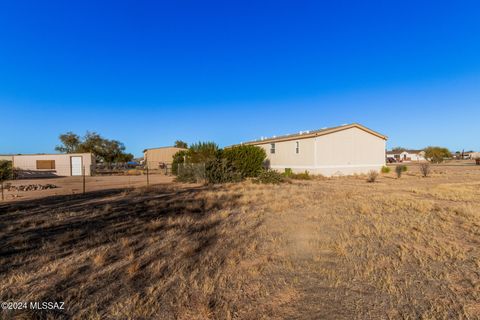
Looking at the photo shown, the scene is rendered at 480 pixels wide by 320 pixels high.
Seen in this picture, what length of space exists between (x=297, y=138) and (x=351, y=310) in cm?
2002

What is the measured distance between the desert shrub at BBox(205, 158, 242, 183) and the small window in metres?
23.2

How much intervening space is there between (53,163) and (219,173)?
2369 cm

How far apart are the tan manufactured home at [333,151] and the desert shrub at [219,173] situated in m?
6.64

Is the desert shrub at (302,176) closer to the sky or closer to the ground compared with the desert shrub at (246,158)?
closer to the ground

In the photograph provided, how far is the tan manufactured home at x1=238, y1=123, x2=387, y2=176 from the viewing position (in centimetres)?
2078

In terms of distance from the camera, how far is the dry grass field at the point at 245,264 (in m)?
2.93

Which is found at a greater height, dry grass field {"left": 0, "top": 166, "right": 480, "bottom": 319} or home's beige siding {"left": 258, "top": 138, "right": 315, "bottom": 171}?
home's beige siding {"left": 258, "top": 138, "right": 315, "bottom": 171}

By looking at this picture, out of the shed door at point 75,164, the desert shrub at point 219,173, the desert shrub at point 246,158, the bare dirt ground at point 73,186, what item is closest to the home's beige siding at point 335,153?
the desert shrub at point 246,158

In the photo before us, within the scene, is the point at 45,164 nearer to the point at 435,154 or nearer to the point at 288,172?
the point at 288,172

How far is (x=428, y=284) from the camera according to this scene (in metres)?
3.44

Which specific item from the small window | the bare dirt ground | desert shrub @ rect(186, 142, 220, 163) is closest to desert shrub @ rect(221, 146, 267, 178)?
desert shrub @ rect(186, 142, 220, 163)

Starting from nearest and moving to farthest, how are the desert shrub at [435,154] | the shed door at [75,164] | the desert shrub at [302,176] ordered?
the desert shrub at [302,176] → the shed door at [75,164] → the desert shrub at [435,154]

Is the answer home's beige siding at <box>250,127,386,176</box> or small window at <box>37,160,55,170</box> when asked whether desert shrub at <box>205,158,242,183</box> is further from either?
small window at <box>37,160,55,170</box>

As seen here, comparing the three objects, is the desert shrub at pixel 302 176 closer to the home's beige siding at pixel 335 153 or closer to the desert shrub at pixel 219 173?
the home's beige siding at pixel 335 153
